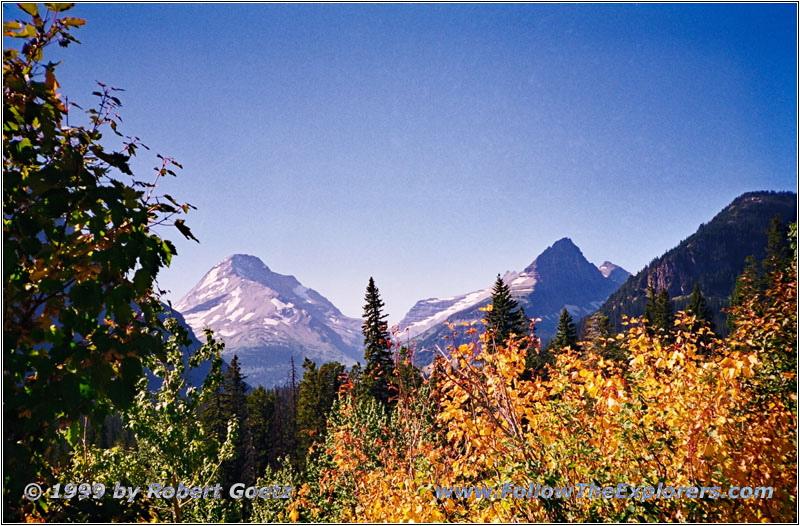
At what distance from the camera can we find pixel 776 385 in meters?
6.18

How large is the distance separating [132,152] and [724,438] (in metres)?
5.06

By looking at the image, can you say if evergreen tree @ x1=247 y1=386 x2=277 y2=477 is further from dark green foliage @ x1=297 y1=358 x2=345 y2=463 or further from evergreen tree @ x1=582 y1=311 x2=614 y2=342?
evergreen tree @ x1=582 y1=311 x2=614 y2=342

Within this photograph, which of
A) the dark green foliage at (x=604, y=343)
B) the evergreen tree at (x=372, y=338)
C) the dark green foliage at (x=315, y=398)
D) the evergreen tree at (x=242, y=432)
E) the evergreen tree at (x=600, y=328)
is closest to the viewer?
the dark green foliage at (x=604, y=343)

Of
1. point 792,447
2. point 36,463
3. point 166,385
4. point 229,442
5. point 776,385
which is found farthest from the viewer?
point 229,442

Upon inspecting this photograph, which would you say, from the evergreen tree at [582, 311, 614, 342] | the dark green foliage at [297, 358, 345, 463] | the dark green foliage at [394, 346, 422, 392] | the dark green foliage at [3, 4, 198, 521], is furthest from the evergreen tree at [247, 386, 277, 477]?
the dark green foliage at [3, 4, 198, 521]

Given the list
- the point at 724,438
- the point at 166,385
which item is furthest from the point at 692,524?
the point at 166,385

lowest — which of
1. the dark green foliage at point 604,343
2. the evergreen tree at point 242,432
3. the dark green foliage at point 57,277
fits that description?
the evergreen tree at point 242,432

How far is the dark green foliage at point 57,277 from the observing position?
207cm

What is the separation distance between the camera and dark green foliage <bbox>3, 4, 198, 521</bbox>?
6.78 feet

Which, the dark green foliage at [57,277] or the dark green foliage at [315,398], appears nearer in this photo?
the dark green foliage at [57,277]

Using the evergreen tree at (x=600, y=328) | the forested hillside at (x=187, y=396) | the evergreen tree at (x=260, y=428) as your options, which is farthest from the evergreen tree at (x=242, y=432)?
the forested hillside at (x=187, y=396)

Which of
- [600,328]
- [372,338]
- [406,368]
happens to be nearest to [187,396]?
[406,368]

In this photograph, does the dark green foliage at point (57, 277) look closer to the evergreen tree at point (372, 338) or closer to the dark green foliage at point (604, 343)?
the dark green foliage at point (604, 343)

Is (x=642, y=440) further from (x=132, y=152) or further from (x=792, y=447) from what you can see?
(x=132, y=152)
